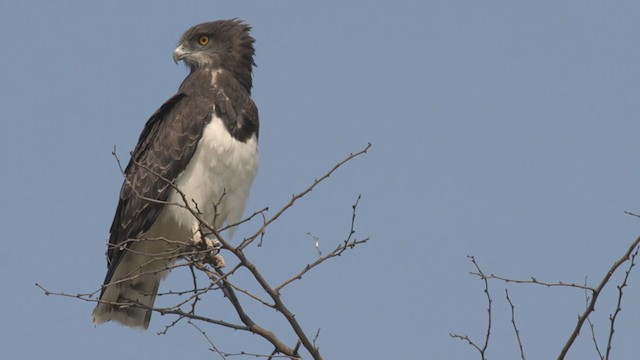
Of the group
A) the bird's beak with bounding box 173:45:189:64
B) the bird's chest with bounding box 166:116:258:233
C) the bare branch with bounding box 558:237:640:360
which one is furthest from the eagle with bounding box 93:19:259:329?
the bare branch with bounding box 558:237:640:360

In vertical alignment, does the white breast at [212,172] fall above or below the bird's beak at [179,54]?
below

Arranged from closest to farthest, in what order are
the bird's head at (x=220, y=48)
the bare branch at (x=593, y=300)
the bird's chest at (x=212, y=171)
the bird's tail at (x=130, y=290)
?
the bare branch at (x=593, y=300), the bird's chest at (x=212, y=171), the bird's tail at (x=130, y=290), the bird's head at (x=220, y=48)

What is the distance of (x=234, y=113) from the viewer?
7867 mm

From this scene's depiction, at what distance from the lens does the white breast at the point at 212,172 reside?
766 centimetres

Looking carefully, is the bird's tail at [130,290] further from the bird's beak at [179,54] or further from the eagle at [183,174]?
the bird's beak at [179,54]

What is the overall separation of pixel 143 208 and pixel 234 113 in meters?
1.07

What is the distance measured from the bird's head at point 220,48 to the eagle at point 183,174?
5 cm

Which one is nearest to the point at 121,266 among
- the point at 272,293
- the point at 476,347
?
the point at 272,293

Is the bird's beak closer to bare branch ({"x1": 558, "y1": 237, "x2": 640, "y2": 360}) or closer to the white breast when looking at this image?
the white breast

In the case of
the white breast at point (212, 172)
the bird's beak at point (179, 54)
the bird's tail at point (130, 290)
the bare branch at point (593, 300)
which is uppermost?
the bird's beak at point (179, 54)

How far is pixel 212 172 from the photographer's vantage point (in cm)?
769

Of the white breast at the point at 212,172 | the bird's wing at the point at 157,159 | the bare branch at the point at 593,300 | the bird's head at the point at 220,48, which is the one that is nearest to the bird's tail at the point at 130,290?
the bird's wing at the point at 157,159

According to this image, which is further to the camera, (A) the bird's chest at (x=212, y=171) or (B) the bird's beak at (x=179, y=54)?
(B) the bird's beak at (x=179, y=54)

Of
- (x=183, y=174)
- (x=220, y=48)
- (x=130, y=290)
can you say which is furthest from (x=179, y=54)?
(x=130, y=290)
